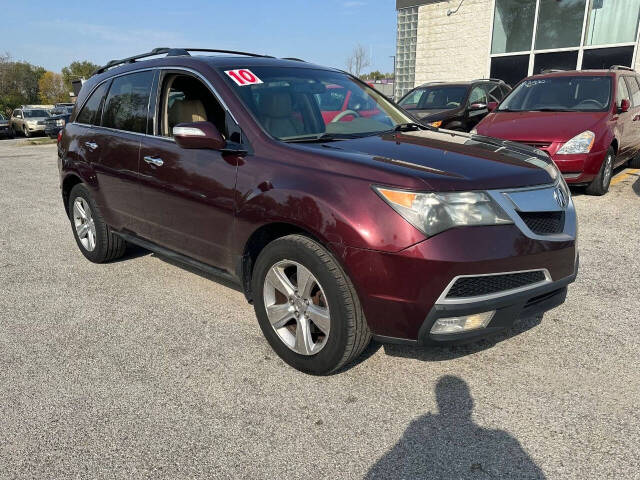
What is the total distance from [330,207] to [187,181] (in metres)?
1.26

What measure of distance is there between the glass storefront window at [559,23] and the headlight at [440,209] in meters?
14.8

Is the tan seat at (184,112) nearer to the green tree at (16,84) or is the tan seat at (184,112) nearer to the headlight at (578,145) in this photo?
the headlight at (578,145)

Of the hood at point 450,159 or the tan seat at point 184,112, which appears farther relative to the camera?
the tan seat at point 184,112

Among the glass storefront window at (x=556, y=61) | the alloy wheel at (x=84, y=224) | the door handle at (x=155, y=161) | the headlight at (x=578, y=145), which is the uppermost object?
the glass storefront window at (x=556, y=61)

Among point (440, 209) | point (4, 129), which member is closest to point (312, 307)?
point (440, 209)

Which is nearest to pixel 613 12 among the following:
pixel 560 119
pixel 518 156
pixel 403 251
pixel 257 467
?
pixel 560 119

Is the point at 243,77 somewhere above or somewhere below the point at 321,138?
above

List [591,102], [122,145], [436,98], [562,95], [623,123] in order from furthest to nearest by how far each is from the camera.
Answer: [436,98] → [562,95] → [623,123] → [591,102] → [122,145]

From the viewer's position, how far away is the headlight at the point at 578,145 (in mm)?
6324

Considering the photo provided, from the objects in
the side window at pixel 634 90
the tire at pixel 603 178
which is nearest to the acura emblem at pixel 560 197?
the tire at pixel 603 178

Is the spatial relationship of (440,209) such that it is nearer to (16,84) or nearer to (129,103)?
(129,103)

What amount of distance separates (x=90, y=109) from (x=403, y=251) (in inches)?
142

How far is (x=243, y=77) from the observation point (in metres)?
3.26

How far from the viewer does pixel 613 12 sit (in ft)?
44.8
